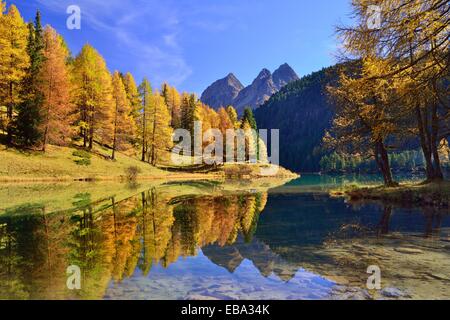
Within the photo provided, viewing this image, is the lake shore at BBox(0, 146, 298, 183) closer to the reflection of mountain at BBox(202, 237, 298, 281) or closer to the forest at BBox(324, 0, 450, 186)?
the reflection of mountain at BBox(202, 237, 298, 281)

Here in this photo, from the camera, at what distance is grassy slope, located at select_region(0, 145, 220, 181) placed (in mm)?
32750

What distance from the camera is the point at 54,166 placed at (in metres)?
36.1

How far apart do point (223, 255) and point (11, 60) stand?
1446 inches

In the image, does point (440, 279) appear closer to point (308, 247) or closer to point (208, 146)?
point (308, 247)

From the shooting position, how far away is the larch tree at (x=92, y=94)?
147 ft

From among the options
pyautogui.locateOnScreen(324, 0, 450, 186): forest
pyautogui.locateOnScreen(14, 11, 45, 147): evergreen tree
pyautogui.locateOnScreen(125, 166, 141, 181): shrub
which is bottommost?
pyautogui.locateOnScreen(125, 166, 141, 181): shrub

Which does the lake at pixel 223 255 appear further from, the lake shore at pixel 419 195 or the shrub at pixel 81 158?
the shrub at pixel 81 158

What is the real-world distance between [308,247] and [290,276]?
8.79 ft

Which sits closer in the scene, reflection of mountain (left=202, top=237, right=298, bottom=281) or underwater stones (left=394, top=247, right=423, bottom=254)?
reflection of mountain (left=202, top=237, right=298, bottom=281)

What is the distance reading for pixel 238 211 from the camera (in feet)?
52.6

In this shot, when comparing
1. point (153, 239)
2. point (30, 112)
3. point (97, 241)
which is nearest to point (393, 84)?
point (153, 239)

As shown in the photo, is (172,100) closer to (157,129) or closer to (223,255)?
(157,129)

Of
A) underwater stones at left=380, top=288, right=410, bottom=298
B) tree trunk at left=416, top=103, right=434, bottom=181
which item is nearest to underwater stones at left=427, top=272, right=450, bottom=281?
underwater stones at left=380, top=288, right=410, bottom=298
